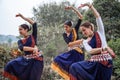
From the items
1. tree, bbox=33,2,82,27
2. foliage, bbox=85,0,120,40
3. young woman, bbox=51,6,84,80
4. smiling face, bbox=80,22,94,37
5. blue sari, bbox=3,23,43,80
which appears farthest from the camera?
tree, bbox=33,2,82,27

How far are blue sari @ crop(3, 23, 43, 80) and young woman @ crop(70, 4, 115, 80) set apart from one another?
164 cm

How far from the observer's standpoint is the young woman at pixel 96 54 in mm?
7109

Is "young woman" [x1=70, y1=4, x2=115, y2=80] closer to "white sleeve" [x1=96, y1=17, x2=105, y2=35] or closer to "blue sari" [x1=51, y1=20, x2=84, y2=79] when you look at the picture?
"white sleeve" [x1=96, y1=17, x2=105, y2=35]

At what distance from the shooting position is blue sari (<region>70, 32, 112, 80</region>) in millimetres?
7145

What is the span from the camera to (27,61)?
8844mm

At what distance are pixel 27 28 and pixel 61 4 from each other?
3193 centimetres

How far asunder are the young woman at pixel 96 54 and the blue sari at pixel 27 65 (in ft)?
5.38

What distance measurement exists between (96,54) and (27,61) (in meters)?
2.23

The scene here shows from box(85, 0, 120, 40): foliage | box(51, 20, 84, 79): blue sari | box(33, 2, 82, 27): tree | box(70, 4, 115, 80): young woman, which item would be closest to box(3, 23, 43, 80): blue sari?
box(51, 20, 84, 79): blue sari

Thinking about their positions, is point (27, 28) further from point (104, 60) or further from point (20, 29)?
point (104, 60)

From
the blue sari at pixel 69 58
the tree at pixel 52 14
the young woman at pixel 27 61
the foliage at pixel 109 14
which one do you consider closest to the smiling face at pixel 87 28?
the young woman at pixel 27 61

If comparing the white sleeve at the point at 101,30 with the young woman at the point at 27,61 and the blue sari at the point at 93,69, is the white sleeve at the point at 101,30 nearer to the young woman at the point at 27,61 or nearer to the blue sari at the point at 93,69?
the blue sari at the point at 93,69

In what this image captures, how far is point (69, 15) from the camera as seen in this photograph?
39.7 meters

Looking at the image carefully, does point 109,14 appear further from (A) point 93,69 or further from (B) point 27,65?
(A) point 93,69
